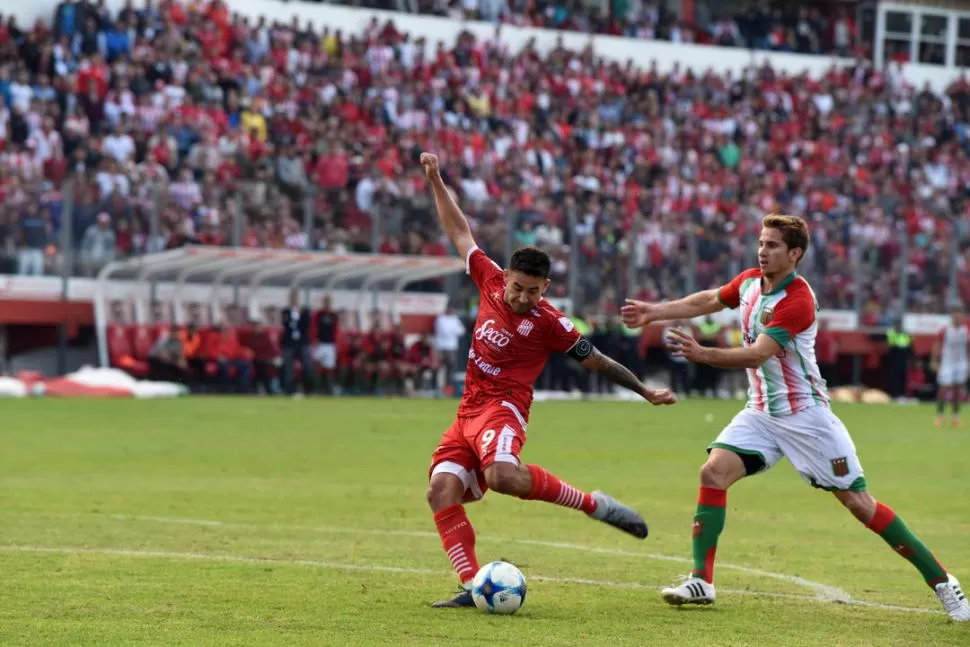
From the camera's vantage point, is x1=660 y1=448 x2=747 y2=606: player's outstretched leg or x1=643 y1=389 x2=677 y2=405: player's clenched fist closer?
x1=660 y1=448 x2=747 y2=606: player's outstretched leg

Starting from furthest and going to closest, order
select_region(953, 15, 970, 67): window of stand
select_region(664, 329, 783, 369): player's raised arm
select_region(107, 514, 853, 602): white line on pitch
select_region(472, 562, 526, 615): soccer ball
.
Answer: select_region(953, 15, 970, 67): window of stand
select_region(107, 514, 853, 602): white line on pitch
select_region(472, 562, 526, 615): soccer ball
select_region(664, 329, 783, 369): player's raised arm

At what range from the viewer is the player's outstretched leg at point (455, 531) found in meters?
8.82

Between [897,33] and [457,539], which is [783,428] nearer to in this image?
[457,539]

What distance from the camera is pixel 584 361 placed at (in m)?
9.20

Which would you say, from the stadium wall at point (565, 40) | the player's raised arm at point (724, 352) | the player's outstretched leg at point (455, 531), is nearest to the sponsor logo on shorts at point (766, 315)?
the player's raised arm at point (724, 352)

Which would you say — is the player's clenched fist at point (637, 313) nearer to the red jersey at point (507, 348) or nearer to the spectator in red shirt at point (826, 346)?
the red jersey at point (507, 348)

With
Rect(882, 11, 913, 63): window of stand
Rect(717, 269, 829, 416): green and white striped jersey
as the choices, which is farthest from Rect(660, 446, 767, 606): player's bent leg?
Rect(882, 11, 913, 63): window of stand

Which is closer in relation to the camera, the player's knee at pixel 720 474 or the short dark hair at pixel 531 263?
the short dark hair at pixel 531 263

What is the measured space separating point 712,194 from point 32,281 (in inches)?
663

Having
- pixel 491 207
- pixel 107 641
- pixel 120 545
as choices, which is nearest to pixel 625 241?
pixel 491 207

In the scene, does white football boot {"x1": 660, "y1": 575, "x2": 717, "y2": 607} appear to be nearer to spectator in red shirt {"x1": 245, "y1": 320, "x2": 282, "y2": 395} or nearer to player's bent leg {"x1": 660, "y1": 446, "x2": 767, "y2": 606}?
player's bent leg {"x1": 660, "y1": 446, "x2": 767, "y2": 606}

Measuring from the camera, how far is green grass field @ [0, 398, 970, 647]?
8.10 m

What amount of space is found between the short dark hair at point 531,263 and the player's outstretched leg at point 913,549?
1940mm

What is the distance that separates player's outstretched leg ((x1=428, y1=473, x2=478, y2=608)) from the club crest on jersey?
1789 mm
